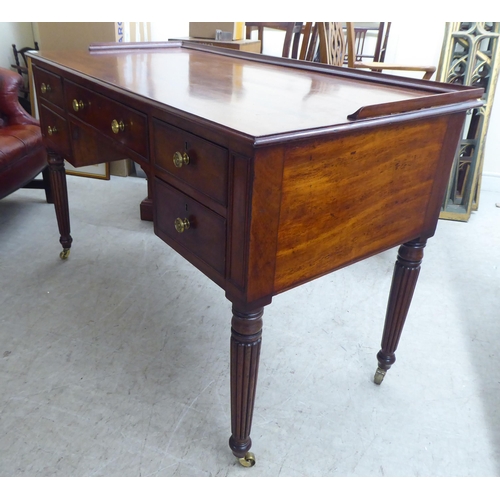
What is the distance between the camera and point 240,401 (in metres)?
1.23

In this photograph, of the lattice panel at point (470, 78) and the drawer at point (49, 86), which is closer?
the drawer at point (49, 86)

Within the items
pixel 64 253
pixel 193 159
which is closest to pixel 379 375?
pixel 193 159

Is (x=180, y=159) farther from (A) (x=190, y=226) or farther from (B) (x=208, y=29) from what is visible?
(B) (x=208, y=29)

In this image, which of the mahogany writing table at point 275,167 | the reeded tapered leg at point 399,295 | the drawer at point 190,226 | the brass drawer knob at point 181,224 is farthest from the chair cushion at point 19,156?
the reeded tapered leg at point 399,295

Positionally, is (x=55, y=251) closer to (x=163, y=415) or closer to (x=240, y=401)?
(x=163, y=415)

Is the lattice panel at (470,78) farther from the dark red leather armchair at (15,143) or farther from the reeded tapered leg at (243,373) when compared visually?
the dark red leather armchair at (15,143)

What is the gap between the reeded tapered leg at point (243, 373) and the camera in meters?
1.10

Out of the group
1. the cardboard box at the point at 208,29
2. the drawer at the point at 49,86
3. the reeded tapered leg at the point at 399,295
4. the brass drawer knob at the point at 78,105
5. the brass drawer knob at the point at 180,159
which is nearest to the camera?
the brass drawer knob at the point at 180,159

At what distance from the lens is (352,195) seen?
110 centimetres

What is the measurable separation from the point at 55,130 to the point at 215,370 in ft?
3.67

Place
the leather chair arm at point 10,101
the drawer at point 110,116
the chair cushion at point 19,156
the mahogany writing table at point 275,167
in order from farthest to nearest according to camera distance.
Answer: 1. the leather chair arm at point 10,101
2. the chair cushion at point 19,156
3. the drawer at point 110,116
4. the mahogany writing table at point 275,167

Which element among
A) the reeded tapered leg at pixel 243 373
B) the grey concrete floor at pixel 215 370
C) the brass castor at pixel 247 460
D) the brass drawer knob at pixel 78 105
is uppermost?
the brass drawer knob at pixel 78 105

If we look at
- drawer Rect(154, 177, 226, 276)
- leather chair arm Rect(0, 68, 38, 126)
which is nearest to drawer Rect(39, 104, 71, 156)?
leather chair arm Rect(0, 68, 38, 126)

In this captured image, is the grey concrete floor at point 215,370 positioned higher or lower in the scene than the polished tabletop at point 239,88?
lower
